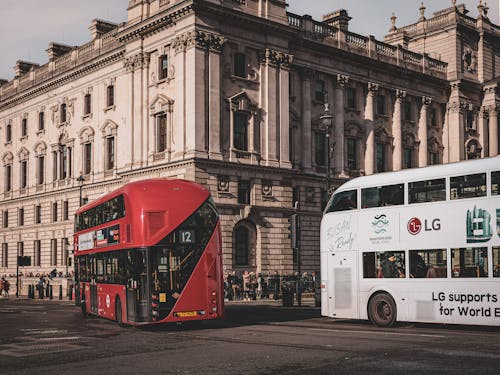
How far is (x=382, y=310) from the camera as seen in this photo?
2133cm

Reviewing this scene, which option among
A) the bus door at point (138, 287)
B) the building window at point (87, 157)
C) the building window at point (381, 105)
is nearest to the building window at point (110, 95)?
the building window at point (87, 157)

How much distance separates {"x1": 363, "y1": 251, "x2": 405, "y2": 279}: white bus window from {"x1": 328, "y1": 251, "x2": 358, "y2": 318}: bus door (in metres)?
0.41

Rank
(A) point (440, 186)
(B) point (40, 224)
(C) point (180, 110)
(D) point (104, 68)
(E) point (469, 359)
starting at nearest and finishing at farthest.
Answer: (E) point (469, 359)
(A) point (440, 186)
(C) point (180, 110)
(D) point (104, 68)
(B) point (40, 224)

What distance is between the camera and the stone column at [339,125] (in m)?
54.3

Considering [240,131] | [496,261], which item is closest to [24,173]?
[240,131]

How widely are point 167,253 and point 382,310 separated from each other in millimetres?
6483

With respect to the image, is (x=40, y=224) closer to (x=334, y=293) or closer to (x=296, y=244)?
(x=296, y=244)

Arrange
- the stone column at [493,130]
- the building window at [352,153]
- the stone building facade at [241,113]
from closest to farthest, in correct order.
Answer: the stone building facade at [241,113], the building window at [352,153], the stone column at [493,130]

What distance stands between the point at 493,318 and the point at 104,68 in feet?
137

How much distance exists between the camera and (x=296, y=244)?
33844 mm

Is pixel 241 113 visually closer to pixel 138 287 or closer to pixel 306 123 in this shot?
pixel 306 123

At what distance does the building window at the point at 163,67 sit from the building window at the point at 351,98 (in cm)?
1562

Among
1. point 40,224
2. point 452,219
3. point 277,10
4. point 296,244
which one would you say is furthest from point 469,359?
point 40,224

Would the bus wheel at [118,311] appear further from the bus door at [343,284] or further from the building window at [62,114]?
the building window at [62,114]
